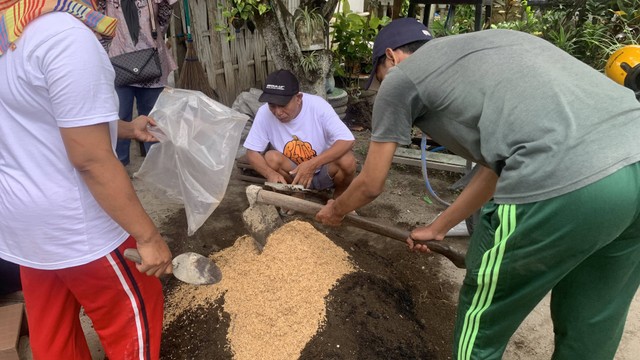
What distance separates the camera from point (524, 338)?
→ 7.34 feet

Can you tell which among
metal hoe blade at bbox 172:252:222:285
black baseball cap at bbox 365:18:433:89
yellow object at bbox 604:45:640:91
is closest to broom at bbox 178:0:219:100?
metal hoe blade at bbox 172:252:222:285

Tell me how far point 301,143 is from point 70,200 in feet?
6.40

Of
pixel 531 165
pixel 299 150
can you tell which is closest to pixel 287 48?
pixel 299 150

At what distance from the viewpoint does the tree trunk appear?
4078 mm

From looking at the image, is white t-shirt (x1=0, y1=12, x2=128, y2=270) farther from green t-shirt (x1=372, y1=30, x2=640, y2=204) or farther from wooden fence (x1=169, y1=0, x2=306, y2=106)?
wooden fence (x1=169, y1=0, x2=306, y2=106)

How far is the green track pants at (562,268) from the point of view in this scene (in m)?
1.16

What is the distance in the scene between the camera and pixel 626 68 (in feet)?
9.28

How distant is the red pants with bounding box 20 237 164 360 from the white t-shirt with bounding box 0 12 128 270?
0.07 m

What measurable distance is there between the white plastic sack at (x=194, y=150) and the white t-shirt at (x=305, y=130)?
650 mm

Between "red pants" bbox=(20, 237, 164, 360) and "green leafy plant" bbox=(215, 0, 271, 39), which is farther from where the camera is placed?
"green leafy plant" bbox=(215, 0, 271, 39)

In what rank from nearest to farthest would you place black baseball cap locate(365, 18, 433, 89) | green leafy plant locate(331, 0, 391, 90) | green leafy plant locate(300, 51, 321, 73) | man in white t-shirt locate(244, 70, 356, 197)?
black baseball cap locate(365, 18, 433, 89) → man in white t-shirt locate(244, 70, 356, 197) → green leafy plant locate(300, 51, 321, 73) → green leafy plant locate(331, 0, 391, 90)

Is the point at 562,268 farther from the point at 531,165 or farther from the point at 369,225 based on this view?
the point at 369,225

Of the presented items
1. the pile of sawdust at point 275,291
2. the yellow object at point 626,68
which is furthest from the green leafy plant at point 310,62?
the yellow object at point 626,68

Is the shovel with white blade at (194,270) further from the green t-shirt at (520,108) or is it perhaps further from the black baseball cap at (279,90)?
the black baseball cap at (279,90)
